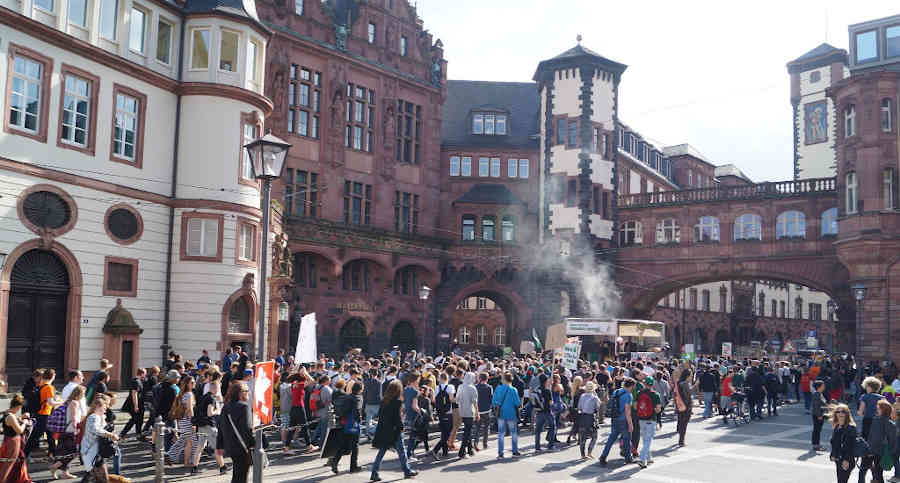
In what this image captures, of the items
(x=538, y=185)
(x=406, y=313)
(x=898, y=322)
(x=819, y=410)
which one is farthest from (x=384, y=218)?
(x=819, y=410)

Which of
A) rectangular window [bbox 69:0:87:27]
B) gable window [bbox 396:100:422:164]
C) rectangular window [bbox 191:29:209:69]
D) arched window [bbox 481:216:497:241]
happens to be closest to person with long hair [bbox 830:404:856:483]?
rectangular window [bbox 69:0:87:27]

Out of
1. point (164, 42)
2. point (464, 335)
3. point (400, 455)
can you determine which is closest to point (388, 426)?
point (400, 455)

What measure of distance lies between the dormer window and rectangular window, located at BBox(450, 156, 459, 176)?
3326 millimetres

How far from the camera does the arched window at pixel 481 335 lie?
67.8 meters

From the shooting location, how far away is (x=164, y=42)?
30.2m

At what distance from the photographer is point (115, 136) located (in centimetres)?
2794

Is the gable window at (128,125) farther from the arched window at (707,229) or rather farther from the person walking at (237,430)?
the arched window at (707,229)

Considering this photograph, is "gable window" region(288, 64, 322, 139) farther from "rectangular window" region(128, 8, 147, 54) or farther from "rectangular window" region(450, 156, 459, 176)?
"rectangular window" region(128, 8, 147, 54)

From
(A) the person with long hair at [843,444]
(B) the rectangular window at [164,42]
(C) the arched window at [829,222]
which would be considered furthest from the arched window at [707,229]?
(A) the person with long hair at [843,444]

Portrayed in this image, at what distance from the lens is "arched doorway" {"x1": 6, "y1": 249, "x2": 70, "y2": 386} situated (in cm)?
2481

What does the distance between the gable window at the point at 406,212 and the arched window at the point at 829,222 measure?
934 inches

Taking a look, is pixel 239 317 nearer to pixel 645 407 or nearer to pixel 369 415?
pixel 369 415

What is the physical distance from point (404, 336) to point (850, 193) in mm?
25984

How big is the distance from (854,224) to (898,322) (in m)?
5.29
